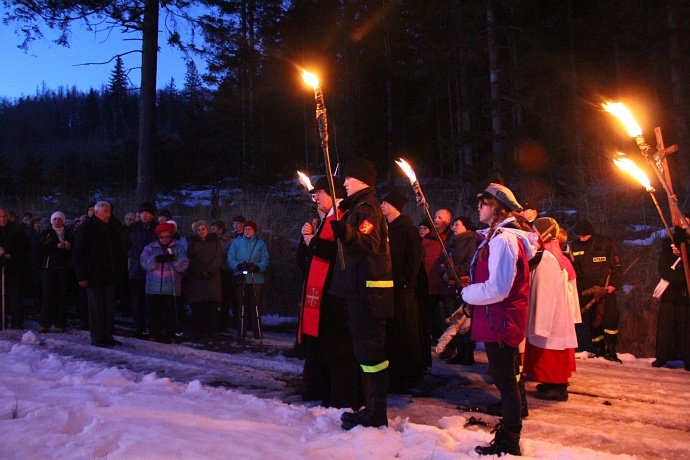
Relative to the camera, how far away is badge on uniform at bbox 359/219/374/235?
15.4 feet

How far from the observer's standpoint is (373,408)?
15.5 ft

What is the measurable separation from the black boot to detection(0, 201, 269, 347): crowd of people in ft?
17.2

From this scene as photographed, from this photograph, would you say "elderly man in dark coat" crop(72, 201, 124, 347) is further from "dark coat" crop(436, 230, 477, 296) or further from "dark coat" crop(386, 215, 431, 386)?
"dark coat" crop(436, 230, 477, 296)

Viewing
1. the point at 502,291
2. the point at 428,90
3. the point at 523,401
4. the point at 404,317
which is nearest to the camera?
the point at 502,291

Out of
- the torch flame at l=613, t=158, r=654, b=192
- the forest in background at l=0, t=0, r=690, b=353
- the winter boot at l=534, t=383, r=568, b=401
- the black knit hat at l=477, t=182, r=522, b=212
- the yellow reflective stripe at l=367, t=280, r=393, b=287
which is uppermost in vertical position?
the forest in background at l=0, t=0, r=690, b=353

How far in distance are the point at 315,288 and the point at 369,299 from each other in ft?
3.05

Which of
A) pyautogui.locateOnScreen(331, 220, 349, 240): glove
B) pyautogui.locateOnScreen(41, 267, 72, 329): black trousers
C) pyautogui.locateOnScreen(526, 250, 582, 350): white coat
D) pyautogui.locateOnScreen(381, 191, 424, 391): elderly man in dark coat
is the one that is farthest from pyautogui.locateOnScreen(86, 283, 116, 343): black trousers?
pyautogui.locateOnScreen(526, 250, 582, 350): white coat

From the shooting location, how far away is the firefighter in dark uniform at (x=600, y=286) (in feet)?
27.9

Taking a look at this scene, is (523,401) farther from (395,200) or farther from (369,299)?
(395,200)

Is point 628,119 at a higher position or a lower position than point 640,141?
higher

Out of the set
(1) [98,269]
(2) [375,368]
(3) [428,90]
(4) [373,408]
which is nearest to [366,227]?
(2) [375,368]

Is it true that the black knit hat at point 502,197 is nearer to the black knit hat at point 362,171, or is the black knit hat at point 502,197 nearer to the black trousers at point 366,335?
the black knit hat at point 362,171

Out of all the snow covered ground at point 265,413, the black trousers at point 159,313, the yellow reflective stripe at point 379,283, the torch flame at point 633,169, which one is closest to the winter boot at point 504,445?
the snow covered ground at point 265,413

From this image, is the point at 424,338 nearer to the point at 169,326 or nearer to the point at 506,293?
the point at 506,293
